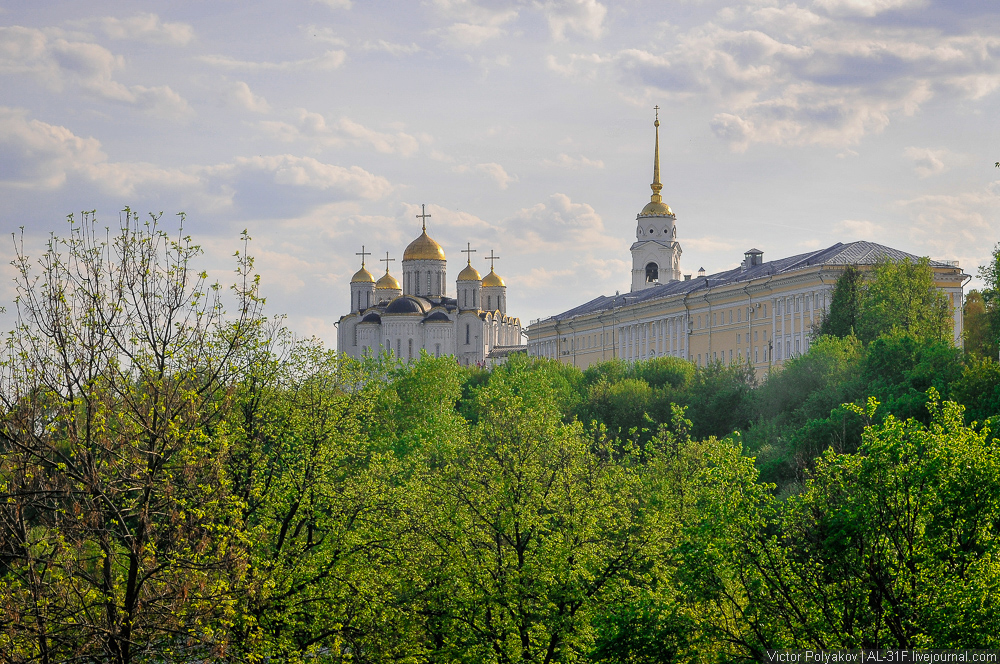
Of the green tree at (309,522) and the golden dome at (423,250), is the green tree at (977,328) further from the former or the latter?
the golden dome at (423,250)

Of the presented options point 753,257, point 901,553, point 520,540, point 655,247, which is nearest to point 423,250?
point 655,247

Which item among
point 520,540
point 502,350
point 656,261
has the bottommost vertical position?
point 520,540

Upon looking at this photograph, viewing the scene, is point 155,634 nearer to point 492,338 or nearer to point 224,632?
point 224,632

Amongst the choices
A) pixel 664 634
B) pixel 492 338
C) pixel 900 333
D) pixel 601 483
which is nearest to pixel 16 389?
pixel 664 634

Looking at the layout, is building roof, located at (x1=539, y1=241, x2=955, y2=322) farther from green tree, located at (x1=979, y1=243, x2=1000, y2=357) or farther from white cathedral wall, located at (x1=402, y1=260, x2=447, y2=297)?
white cathedral wall, located at (x1=402, y1=260, x2=447, y2=297)

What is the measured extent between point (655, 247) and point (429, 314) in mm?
29309

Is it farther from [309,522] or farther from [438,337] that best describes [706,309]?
[309,522]

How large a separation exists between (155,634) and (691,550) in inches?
391

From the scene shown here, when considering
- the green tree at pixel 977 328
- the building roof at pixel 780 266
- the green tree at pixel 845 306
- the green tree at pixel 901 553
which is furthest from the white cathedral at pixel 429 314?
the green tree at pixel 901 553

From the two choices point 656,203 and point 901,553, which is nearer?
point 901,553

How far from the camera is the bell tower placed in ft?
456

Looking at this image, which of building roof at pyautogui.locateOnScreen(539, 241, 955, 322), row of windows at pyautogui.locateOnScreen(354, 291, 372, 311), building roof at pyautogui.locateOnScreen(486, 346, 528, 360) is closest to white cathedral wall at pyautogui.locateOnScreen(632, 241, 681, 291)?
building roof at pyautogui.locateOnScreen(539, 241, 955, 322)

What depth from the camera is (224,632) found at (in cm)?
1856

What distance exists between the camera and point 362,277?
168500 millimetres
